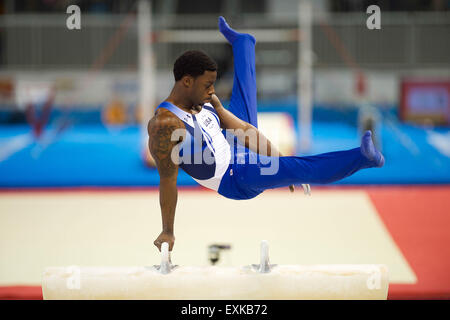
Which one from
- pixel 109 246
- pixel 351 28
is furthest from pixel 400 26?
pixel 109 246

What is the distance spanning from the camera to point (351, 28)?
12555 mm

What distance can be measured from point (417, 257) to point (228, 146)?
2599mm

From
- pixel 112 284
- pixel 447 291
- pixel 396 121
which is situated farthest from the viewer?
pixel 396 121

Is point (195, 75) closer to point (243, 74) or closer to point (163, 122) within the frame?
point (163, 122)

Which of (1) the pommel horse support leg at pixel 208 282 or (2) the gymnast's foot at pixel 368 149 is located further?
(1) the pommel horse support leg at pixel 208 282

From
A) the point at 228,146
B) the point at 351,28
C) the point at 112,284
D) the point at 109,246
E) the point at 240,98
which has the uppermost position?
the point at 351,28

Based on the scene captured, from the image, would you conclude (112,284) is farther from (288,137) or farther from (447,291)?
(288,137)

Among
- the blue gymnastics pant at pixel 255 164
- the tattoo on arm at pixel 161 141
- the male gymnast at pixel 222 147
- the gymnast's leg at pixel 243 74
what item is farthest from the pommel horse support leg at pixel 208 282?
the gymnast's leg at pixel 243 74

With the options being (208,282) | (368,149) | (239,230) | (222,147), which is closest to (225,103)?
(239,230)

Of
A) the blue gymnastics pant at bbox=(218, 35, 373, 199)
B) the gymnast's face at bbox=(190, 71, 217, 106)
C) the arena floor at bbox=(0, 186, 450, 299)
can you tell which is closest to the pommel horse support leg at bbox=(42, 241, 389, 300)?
the blue gymnastics pant at bbox=(218, 35, 373, 199)

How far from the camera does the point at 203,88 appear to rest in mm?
1958

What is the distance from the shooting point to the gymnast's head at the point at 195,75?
192cm

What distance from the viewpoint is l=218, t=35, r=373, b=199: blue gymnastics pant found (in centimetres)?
196

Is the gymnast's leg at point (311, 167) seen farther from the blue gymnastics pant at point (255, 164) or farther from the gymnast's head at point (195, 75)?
the gymnast's head at point (195, 75)
